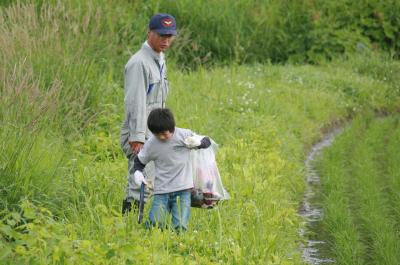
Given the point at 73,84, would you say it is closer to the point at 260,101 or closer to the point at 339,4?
the point at 260,101

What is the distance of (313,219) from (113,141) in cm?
242

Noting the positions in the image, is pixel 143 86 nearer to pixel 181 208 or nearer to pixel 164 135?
pixel 164 135

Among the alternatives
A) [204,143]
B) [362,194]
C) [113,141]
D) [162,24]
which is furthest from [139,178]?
[362,194]

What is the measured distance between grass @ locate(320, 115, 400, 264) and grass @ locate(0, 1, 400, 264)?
0.41 meters

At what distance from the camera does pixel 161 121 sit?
274 inches

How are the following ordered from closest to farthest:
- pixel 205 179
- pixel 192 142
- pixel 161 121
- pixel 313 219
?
pixel 161 121, pixel 192 142, pixel 205 179, pixel 313 219

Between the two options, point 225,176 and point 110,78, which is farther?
point 110,78

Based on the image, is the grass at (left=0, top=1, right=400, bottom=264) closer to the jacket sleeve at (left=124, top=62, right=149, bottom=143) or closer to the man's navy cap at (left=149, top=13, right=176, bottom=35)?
the jacket sleeve at (left=124, top=62, right=149, bottom=143)

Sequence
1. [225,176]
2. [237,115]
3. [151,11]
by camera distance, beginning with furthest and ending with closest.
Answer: [151,11], [237,115], [225,176]

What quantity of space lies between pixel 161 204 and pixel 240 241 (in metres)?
0.79

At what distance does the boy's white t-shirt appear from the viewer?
7.13 meters

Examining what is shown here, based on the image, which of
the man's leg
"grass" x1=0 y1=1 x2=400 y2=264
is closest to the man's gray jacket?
the man's leg

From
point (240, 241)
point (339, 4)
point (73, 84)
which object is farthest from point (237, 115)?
point (339, 4)

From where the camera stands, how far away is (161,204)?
716cm
